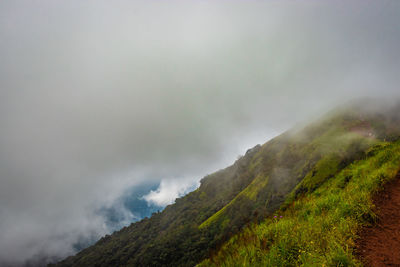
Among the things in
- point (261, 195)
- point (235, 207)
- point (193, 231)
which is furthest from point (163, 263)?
point (261, 195)

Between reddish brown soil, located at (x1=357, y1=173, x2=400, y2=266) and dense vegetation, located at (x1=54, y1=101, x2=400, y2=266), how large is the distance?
329mm

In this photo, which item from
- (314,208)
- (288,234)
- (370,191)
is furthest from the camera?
(314,208)

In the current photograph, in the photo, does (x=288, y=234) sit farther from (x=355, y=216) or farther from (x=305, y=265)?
(x=355, y=216)

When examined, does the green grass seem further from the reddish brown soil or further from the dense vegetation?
the reddish brown soil

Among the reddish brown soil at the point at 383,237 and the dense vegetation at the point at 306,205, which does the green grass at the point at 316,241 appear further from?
the reddish brown soil at the point at 383,237

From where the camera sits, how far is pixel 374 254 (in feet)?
15.1

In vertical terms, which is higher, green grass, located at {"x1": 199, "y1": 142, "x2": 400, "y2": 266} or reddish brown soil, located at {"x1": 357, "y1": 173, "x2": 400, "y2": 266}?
green grass, located at {"x1": 199, "y1": 142, "x2": 400, "y2": 266}

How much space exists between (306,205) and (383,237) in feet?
13.7

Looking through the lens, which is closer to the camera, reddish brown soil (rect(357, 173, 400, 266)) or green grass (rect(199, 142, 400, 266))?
reddish brown soil (rect(357, 173, 400, 266))

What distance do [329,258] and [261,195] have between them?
147388mm

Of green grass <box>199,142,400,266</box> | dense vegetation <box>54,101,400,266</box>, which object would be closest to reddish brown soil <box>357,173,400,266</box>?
green grass <box>199,142,400,266</box>

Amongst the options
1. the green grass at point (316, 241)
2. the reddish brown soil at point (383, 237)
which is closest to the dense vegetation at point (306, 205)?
the green grass at point (316, 241)

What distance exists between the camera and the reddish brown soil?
14.8ft

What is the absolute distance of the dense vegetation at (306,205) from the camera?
5.46m
